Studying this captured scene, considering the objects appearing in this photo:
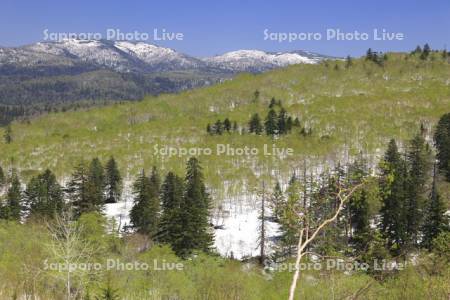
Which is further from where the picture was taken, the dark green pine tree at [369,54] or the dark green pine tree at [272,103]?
the dark green pine tree at [369,54]

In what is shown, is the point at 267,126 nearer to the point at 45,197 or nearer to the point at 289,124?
the point at 289,124

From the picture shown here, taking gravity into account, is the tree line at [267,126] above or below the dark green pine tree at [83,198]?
above

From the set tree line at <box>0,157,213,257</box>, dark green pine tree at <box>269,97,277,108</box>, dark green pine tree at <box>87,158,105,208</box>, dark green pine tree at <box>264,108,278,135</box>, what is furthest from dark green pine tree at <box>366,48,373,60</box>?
dark green pine tree at <box>87,158,105,208</box>

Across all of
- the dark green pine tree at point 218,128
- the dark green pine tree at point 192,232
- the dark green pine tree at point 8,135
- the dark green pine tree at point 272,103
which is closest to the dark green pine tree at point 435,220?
the dark green pine tree at point 192,232

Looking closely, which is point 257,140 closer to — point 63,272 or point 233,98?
point 233,98

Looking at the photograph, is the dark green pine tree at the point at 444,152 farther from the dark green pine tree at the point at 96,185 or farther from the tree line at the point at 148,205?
the dark green pine tree at the point at 96,185

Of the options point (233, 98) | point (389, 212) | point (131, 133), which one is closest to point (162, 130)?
point (131, 133)
